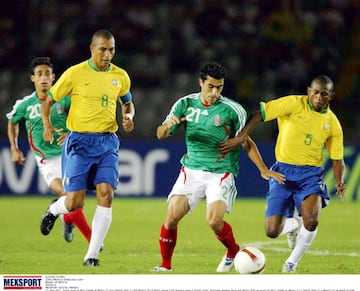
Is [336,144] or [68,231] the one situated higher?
[336,144]

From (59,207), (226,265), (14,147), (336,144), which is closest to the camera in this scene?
(226,265)

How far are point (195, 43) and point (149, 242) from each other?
7.37m

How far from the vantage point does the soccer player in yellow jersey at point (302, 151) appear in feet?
28.3

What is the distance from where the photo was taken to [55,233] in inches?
468

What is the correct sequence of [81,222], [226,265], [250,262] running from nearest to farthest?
[250,262] → [226,265] → [81,222]

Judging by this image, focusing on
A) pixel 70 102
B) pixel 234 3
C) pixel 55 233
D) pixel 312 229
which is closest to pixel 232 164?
pixel 312 229

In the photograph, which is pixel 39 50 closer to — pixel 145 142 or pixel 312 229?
pixel 145 142

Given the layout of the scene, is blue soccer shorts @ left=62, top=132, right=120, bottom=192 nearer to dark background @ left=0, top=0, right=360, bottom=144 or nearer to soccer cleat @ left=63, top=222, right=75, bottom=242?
soccer cleat @ left=63, top=222, right=75, bottom=242

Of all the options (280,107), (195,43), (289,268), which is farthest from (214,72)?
(195,43)

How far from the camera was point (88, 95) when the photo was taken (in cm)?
855

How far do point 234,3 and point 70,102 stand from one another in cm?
958

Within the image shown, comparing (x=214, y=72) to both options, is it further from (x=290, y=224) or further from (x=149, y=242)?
(x=149, y=242)

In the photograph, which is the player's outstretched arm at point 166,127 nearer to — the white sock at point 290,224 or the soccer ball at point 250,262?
the soccer ball at point 250,262

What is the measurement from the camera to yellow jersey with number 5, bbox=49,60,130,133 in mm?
8508
